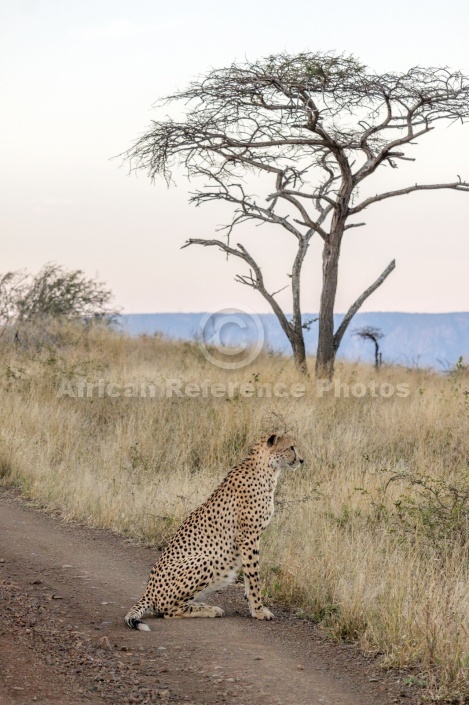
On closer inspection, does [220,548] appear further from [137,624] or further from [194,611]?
[137,624]

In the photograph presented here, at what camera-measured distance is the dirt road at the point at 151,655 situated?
394cm

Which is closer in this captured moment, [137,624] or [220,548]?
[137,624]

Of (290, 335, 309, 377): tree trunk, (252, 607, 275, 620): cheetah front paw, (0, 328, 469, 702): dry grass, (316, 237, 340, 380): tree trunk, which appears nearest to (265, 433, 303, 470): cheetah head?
(0, 328, 469, 702): dry grass

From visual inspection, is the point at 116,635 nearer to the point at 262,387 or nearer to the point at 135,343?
the point at 262,387

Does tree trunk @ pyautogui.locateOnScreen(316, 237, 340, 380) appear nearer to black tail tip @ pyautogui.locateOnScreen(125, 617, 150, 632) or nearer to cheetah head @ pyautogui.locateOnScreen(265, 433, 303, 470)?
cheetah head @ pyautogui.locateOnScreen(265, 433, 303, 470)

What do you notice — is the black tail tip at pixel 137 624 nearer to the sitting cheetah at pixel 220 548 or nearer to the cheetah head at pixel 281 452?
the sitting cheetah at pixel 220 548

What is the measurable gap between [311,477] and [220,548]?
3.76m

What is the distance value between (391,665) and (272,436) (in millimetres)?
1451

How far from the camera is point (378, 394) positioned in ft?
42.5

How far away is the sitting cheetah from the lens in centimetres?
495

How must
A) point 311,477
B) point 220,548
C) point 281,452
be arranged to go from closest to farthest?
point 220,548, point 281,452, point 311,477

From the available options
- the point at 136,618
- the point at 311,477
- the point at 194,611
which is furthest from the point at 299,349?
the point at 136,618

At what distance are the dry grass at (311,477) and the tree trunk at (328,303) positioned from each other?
0.84m

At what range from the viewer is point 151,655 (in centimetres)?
443
